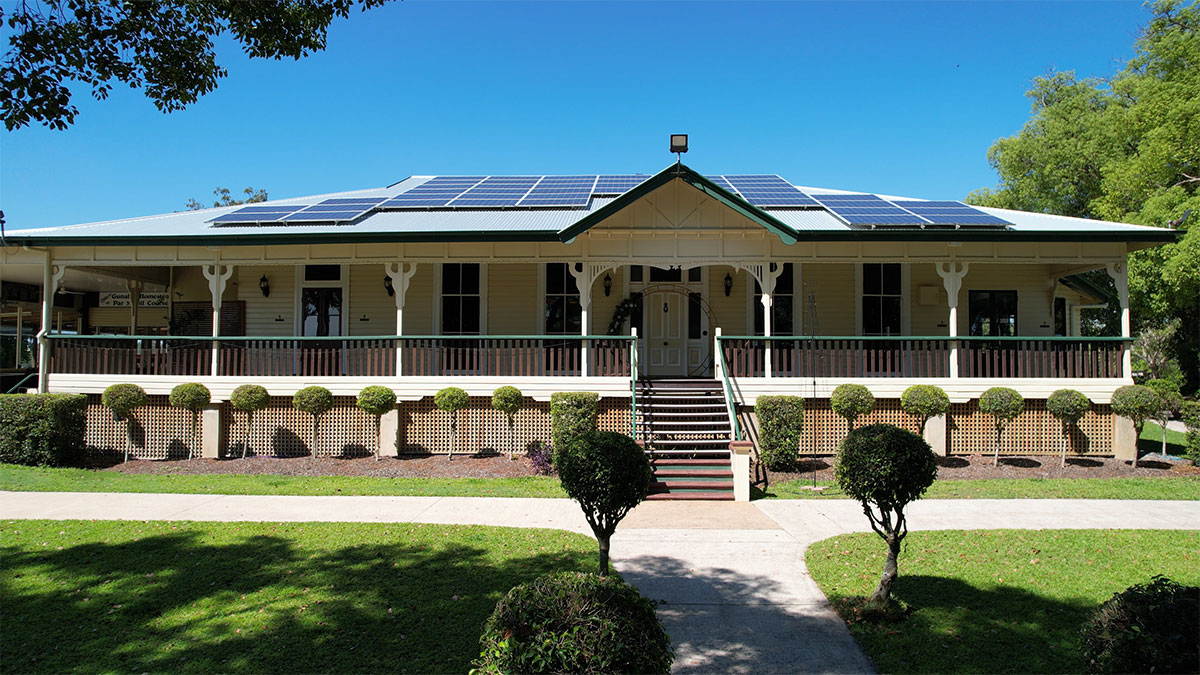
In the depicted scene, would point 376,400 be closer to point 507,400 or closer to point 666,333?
point 507,400

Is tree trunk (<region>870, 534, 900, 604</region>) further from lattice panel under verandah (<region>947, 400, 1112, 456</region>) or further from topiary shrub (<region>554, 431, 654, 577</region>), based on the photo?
lattice panel under verandah (<region>947, 400, 1112, 456</region>)

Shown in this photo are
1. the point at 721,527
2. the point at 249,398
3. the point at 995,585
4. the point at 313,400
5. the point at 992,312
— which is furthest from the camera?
the point at 992,312

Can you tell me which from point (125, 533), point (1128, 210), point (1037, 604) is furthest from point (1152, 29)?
point (125, 533)

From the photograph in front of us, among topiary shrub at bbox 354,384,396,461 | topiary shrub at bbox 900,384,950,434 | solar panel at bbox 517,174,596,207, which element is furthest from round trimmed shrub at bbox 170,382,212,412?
topiary shrub at bbox 900,384,950,434

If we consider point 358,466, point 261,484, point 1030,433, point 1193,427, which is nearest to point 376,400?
point 358,466

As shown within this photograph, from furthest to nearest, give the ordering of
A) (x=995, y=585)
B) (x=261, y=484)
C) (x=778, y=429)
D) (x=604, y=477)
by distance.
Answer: (x=778, y=429), (x=261, y=484), (x=995, y=585), (x=604, y=477)

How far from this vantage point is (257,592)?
238 inches

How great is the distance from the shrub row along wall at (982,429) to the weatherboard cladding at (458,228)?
357 cm

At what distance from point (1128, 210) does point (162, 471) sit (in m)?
31.0

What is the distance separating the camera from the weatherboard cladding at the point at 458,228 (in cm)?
1366

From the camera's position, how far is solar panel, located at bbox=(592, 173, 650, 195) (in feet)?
58.7

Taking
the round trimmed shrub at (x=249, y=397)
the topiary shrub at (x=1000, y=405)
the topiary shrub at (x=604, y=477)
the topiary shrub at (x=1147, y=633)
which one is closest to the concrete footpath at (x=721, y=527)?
the topiary shrub at (x=604, y=477)

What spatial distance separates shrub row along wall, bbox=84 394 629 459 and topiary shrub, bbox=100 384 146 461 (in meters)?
0.25

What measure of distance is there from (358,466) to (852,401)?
32.4 ft
